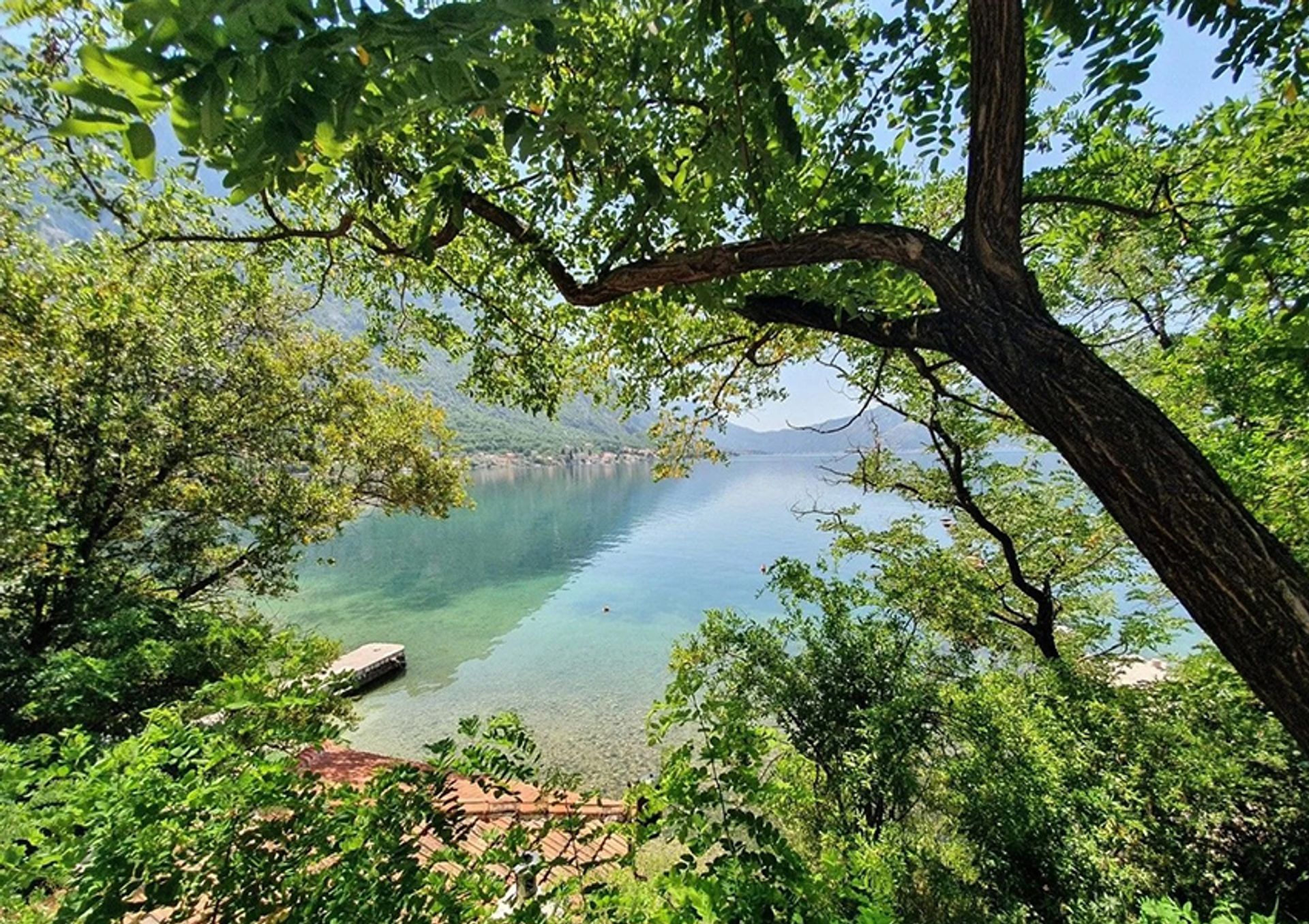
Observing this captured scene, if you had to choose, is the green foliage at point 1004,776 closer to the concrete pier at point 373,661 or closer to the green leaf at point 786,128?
the green leaf at point 786,128

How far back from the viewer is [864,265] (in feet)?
7.55

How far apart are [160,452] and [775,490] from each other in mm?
72946

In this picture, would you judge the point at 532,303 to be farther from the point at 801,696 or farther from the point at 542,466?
the point at 542,466

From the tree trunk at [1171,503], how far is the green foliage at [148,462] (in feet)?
17.2

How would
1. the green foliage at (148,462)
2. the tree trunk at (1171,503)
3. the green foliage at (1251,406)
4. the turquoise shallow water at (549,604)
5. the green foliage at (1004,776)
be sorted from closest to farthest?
the tree trunk at (1171,503)
the green foliage at (1004,776)
the green foliage at (1251,406)
the green foliage at (148,462)
the turquoise shallow water at (549,604)

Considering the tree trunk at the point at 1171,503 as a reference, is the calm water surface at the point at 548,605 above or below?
below

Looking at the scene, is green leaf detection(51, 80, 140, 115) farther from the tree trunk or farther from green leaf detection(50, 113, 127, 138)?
the tree trunk

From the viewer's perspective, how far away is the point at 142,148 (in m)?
0.78

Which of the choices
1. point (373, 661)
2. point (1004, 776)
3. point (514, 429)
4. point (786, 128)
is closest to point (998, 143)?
point (786, 128)

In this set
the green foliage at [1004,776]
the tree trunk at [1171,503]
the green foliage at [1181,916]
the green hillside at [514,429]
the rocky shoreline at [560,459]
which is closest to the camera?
the tree trunk at [1171,503]

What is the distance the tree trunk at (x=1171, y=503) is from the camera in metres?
1.25

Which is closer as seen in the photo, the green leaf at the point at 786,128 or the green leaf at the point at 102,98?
the green leaf at the point at 102,98

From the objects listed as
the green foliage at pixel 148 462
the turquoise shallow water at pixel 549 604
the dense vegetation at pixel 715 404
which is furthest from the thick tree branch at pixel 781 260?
the turquoise shallow water at pixel 549 604

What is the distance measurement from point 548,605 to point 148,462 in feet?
65.0
